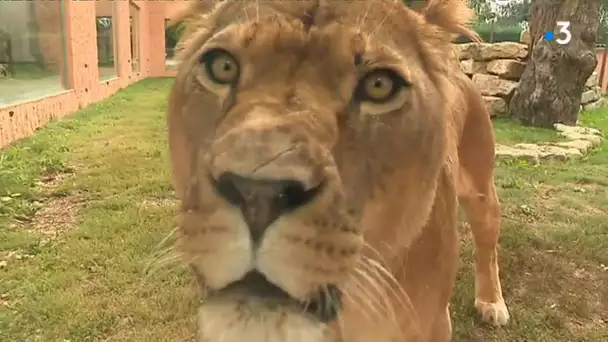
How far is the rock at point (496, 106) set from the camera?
9078 millimetres

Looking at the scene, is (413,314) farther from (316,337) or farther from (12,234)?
(12,234)

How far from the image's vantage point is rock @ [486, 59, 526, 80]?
923cm

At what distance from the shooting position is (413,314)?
1.66m

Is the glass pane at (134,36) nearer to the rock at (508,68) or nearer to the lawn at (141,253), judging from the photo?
the rock at (508,68)

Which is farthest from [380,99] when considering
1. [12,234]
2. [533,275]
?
[12,234]

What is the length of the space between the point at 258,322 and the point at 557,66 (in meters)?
8.14

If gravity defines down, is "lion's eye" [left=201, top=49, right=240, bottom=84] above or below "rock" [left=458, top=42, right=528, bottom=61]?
above

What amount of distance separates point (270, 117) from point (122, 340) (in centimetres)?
177

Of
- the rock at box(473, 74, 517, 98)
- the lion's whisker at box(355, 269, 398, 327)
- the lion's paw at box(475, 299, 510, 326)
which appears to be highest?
the lion's whisker at box(355, 269, 398, 327)

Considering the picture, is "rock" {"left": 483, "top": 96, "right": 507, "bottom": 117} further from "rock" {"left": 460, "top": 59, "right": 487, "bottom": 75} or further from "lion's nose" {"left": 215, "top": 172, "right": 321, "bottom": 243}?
"lion's nose" {"left": 215, "top": 172, "right": 321, "bottom": 243}

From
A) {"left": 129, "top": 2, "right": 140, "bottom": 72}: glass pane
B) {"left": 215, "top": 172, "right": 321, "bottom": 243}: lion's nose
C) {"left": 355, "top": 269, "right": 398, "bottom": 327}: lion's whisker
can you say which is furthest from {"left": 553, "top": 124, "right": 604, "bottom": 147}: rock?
{"left": 129, "top": 2, "right": 140, "bottom": 72}: glass pane

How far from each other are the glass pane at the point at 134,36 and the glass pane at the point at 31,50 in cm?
811

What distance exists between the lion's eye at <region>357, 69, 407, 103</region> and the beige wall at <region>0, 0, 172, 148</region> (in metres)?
5.57

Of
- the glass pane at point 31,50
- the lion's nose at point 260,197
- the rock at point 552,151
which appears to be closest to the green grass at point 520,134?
the rock at point 552,151
